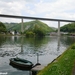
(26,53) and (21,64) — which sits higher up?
(21,64)

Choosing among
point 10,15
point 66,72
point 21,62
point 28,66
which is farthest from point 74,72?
point 10,15

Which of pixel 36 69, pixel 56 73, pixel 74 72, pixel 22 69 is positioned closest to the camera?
pixel 56 73

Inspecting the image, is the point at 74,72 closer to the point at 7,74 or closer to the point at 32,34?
the point at 7,74

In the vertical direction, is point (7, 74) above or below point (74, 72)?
below

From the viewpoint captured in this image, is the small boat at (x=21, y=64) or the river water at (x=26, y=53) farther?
the small boat at (x=21, y=64)

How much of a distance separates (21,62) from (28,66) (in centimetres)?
266

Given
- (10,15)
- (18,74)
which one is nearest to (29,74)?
(18,74)

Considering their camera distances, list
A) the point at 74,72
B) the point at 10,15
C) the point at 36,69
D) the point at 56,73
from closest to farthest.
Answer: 1. the point at 56,73
2. the point at 74,72
3. the point at 36,69
4. the point at 10,15

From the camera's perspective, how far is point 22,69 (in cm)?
3312

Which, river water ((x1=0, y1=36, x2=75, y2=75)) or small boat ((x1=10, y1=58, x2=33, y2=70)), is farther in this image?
small boat ((x1=10, y1=58, x2=33, y2=70))

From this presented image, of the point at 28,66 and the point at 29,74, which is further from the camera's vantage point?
the point at 28,66

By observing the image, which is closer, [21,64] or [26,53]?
[21,64]

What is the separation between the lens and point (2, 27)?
196m

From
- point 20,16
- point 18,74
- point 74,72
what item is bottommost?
point 18,74
